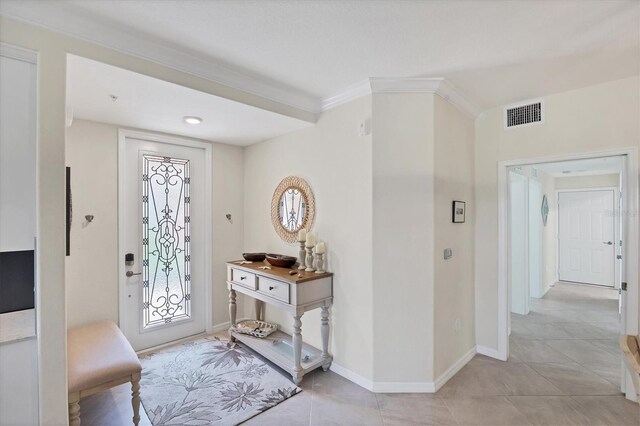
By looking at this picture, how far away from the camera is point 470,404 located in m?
2.23

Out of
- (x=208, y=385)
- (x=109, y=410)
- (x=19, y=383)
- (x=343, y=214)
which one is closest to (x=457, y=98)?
(x=343, y=214)

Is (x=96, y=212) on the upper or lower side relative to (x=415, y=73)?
lower

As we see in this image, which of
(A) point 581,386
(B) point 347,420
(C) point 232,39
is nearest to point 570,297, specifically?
(A) point 581,386

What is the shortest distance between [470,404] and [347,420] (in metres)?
0.97

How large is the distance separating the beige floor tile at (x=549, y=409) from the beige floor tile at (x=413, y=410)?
0.58 metres

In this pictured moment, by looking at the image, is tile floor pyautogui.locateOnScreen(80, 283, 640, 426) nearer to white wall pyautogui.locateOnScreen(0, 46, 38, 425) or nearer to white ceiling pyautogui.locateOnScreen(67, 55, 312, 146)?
white wall pyautogui.locateOnScreen(0, 46, 38, 425)

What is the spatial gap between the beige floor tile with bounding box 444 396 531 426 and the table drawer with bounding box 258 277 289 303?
1.53m

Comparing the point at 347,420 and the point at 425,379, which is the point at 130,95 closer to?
the point at 347,420

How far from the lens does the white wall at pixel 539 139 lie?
2.35 meters

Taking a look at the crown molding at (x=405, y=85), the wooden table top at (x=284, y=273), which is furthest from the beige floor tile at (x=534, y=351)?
the crown molding at (x=405, y=85)

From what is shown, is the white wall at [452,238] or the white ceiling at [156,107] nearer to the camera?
the white ceiling at [156,107]

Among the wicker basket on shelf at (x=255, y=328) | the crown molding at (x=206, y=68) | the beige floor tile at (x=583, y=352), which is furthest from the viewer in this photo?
the wicker basket on shelf at (x=255, y=328)

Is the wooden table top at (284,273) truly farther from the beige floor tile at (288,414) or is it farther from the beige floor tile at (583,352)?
the beige floor tile at (583,352)

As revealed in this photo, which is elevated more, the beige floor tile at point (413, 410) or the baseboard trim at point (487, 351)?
the baseboard trim at point (487, 351)
